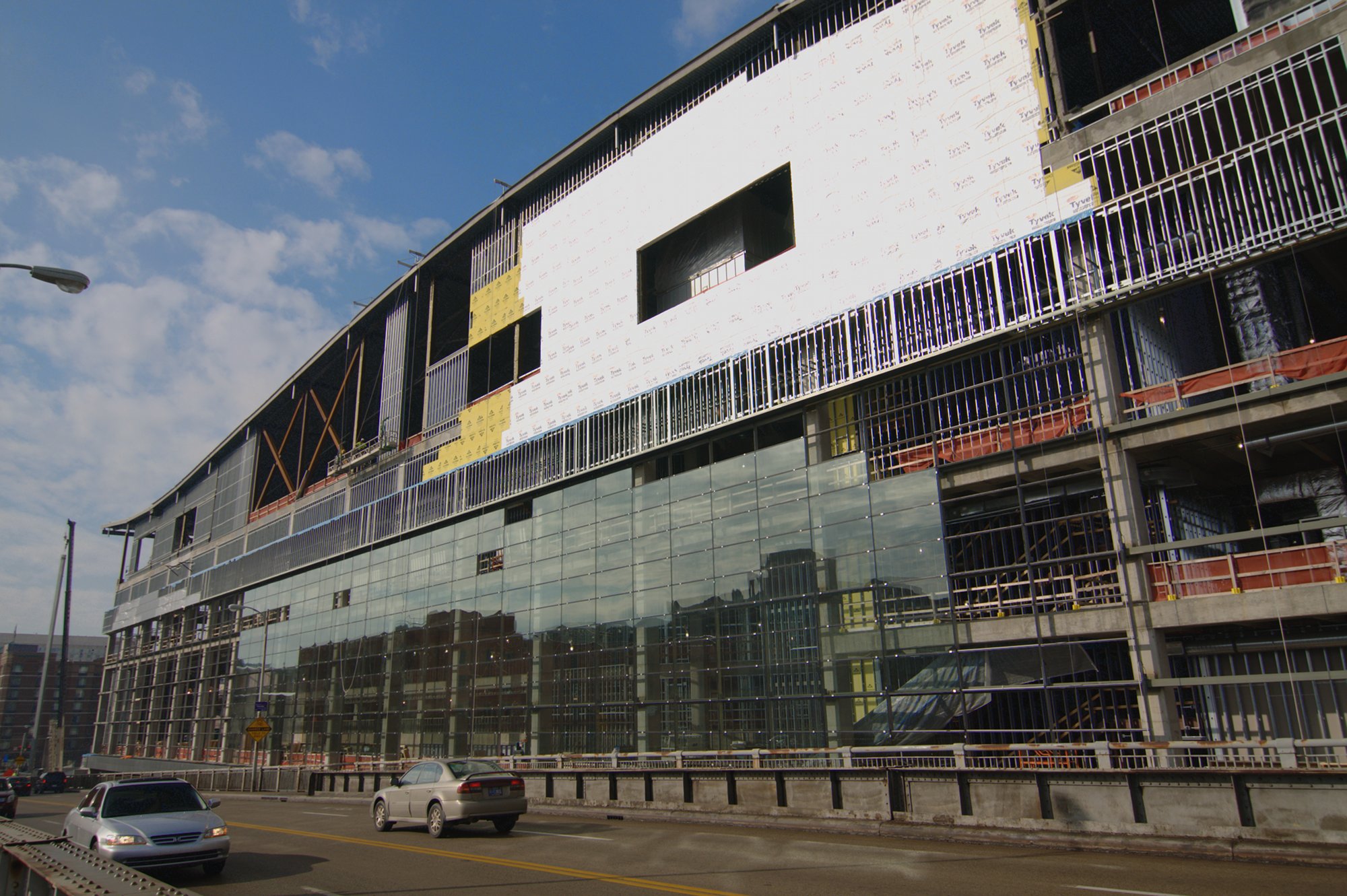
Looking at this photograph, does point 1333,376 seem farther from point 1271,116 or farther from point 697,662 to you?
point 697,662

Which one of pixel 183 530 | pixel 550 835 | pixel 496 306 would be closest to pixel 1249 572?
pixel 550 835

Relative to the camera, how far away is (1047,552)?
20.6 meters

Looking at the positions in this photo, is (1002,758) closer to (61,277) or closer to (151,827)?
(151,827)

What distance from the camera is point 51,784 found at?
5603 cm

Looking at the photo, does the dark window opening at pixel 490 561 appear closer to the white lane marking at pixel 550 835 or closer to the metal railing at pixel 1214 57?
the white lane marking at pixel 550 835

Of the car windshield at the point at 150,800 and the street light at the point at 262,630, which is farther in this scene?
the street light at the point at 262,630

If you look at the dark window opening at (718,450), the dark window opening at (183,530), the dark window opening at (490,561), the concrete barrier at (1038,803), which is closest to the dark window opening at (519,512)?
the dark window opening at (490,561)

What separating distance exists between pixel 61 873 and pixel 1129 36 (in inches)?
1279

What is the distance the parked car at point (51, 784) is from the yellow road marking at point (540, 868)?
5098 centimetres

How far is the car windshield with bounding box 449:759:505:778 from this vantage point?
17.3 meters

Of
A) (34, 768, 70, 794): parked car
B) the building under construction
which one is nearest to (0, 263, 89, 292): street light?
the building under construction

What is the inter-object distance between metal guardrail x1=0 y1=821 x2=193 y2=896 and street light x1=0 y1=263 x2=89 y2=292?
8.61 meters

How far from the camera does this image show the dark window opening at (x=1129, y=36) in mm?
25562

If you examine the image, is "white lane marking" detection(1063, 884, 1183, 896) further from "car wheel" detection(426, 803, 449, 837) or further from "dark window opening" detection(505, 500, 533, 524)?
"dark window opening" detection(505, 500, 533, 524)
